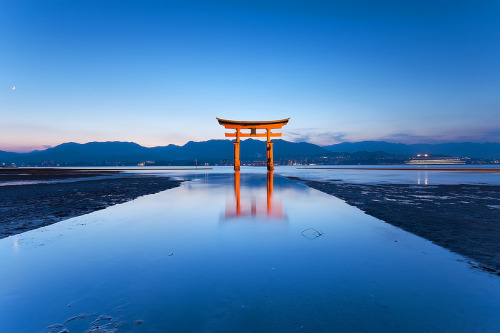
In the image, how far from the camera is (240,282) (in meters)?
Answer: 3.21

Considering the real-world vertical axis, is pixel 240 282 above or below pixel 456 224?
above

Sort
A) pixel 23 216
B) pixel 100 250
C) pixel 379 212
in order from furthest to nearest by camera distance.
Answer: pixel 379 212
pixel 23 216
pixel 100 250

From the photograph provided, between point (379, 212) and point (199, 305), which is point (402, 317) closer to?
point (199, 305)

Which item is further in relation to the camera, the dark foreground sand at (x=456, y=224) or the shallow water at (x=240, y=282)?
the dark foreground sand at (x=456, y=224)

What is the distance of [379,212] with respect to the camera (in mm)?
8312

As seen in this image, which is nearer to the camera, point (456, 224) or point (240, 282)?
point (240, 282)

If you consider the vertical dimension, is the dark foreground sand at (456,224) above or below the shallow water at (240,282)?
below

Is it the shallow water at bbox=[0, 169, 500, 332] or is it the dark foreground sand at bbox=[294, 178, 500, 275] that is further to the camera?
the dark foreground sand at bbox=[294, 178, 500, 275]

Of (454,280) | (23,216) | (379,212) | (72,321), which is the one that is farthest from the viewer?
(379,212)

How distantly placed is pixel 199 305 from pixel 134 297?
0.83 meters

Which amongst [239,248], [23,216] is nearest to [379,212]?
[239,248]

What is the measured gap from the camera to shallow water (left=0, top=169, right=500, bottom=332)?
235cm

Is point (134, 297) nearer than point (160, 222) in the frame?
Yes

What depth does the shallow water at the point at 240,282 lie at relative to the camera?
235 cm
